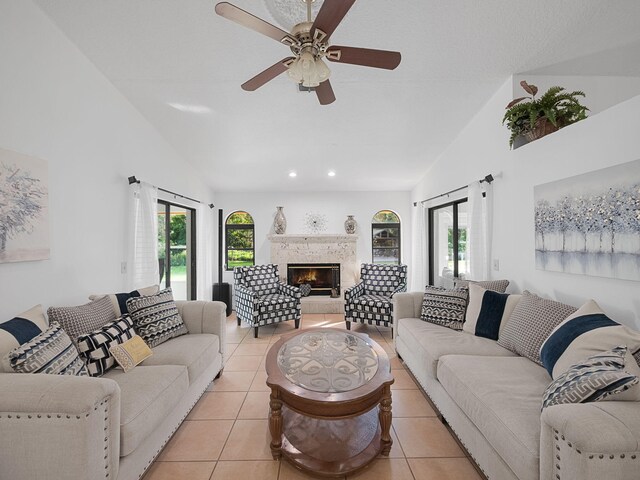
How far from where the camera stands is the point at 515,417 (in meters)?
1.41

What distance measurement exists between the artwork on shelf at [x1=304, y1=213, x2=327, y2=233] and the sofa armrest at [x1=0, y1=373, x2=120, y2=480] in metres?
4.96

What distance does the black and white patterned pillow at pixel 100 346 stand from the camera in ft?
6.06

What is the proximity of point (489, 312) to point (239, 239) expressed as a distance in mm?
4827

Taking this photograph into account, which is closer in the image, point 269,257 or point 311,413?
point 311,413

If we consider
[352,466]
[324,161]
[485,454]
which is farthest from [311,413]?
[324,161]

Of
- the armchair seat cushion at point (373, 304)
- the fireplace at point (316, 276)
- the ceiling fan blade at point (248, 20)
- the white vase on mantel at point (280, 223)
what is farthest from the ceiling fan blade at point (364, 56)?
the fireplace at point (316, 276)

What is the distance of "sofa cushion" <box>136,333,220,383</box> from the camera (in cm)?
216

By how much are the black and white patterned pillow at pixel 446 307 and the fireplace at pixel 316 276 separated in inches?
115

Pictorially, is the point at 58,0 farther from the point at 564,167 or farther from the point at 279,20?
the point at 564,167

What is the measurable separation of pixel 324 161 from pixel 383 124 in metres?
1.32

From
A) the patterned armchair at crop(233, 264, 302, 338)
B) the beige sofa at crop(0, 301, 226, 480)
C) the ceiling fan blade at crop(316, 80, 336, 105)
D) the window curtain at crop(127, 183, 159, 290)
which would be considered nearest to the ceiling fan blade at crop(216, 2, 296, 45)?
the ceiling fan blade at crop(316, 80, 336, 105)

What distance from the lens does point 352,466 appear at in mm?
1698

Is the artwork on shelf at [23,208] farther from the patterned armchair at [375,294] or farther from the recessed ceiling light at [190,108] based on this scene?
the patterned armchair at [375,294]

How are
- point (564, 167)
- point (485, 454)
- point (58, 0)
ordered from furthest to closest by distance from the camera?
point (564, 167) → point (58, 0) → point (485, 454)
